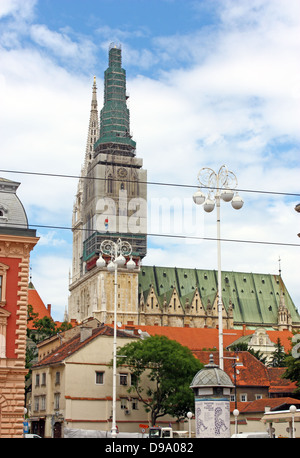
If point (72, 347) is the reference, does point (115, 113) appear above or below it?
above

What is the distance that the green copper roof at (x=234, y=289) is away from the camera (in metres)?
145

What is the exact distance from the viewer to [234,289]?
151250mm

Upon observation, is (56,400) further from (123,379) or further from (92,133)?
(92,133)

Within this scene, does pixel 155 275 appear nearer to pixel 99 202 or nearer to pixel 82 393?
pixel 99 202

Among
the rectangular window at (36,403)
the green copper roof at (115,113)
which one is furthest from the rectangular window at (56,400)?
the green copper roof at (115,113)

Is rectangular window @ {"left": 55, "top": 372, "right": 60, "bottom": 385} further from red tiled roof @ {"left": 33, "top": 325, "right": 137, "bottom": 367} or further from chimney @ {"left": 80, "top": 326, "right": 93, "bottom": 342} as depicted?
chimney @ {"left": 80, "top": 326, "right": 93, "bottom": 342}

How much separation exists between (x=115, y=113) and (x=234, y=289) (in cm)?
4409

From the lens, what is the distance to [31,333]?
3462 inches

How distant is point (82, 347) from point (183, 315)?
85850 mm

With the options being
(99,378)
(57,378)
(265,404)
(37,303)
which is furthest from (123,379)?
(37,303)

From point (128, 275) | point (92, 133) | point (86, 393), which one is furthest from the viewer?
point (92, 133)

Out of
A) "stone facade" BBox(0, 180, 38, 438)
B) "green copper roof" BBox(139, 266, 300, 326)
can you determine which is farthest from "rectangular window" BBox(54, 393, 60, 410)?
"green copper roof" BBox(139, 266, 300, 326)
